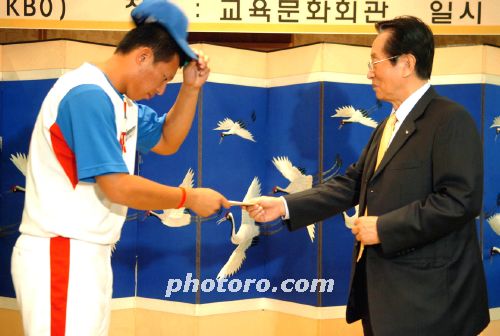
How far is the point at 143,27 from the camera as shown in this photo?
2148mm

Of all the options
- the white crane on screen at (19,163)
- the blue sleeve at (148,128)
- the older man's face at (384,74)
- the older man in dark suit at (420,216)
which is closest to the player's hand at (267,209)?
the older man in dark suit at (420,216)

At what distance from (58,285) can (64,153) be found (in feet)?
1.28

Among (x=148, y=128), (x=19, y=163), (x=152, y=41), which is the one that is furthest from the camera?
(x=19, y=163)

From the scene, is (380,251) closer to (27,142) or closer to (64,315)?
(64,315)

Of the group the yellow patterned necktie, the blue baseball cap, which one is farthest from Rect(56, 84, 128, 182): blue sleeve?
the yellow patterned necktie

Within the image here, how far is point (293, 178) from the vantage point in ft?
13.0

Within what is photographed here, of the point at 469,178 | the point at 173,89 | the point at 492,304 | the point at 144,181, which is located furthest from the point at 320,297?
the point at 144,181

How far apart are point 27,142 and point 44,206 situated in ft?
6.46

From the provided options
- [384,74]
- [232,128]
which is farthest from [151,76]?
[232,128]

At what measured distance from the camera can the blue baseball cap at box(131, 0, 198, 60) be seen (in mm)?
2139

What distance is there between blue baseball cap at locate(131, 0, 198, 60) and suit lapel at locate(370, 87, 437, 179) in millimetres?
778

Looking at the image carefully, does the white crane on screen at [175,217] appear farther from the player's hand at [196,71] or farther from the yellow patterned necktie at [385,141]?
the yellow patterned necktie at [385,141]

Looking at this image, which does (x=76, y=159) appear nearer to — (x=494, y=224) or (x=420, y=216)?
(x=420, y=216)

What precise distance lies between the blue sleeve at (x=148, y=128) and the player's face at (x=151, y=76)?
12.5 inches
